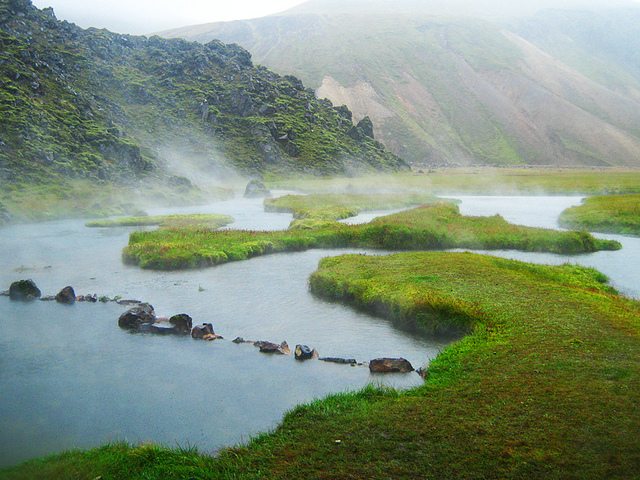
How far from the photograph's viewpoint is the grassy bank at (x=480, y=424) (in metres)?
13.8

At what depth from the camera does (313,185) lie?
134250 millimetres

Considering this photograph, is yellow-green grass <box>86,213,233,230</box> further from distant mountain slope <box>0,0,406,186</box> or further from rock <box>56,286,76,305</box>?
rock <box>56,286,76,305</box>

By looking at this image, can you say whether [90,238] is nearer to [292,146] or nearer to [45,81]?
[45,81]

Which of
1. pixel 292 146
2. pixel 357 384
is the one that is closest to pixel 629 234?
pixel 357 384

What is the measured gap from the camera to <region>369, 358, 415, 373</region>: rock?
22719 mm

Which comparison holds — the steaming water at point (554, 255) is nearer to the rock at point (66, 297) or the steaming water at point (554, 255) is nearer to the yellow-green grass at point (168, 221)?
the rock at point (66, 297)

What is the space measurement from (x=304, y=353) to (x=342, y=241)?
3013 centimetres

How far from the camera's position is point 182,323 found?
1128 inches

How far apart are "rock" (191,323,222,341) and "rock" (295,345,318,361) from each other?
16.0ft

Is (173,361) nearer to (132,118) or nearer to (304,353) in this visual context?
(304,353)

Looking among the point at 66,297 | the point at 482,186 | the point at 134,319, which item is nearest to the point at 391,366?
the point at 134,319

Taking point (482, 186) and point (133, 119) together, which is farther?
point (133, 119)

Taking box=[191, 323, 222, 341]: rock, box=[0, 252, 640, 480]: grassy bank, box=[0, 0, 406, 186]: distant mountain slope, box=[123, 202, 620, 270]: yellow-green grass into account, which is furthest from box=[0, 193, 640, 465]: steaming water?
box=[0, 0, 406, 186]: distant mountain slope

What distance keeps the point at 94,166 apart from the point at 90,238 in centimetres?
4951
